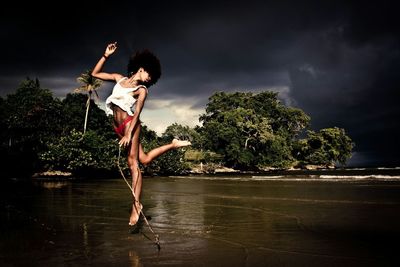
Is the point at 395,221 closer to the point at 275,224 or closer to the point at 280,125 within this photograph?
the point at 275,224

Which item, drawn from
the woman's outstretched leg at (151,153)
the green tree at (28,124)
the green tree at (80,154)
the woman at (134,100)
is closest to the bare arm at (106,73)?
the woman at (134,100)

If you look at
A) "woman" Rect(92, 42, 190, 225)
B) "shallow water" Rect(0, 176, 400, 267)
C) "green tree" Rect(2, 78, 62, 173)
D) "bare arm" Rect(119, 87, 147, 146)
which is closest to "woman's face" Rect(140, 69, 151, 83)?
"woman" Rect(92, 42, 190, 225)

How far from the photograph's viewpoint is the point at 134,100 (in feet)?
12.7

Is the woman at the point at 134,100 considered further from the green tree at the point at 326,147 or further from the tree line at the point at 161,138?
the green tree at the point at 326,147

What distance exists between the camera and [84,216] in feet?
15.3

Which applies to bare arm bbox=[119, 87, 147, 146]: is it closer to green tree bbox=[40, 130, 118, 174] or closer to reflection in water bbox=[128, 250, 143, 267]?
reflection in water bbox=[128, 250, 143, 267]

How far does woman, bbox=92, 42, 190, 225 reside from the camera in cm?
374

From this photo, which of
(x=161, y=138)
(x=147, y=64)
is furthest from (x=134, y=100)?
(x=161, y=138)

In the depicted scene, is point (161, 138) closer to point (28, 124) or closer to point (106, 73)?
point (28, 124)

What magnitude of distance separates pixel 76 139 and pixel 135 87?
29246 millimetres

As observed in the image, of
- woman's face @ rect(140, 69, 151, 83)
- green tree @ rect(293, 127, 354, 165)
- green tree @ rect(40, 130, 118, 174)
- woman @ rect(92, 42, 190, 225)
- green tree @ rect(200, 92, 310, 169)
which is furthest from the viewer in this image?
green tree @ rect(293, 127, 354, 165)

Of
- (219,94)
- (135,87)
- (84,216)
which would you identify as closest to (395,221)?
(135,87)

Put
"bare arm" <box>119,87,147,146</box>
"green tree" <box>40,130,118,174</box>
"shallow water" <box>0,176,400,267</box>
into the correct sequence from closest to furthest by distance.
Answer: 1. "shallow water" <box>0,176,400,267</box>
2. "bare arm" <box>119,87,147,146</box>
3. "green tree" <box>40,130,118,174</box>

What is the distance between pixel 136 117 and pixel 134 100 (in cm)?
34
